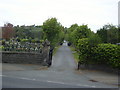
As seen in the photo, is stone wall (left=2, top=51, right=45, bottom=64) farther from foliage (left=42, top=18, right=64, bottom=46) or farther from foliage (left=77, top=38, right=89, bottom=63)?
foliage (left=42, top=18, right=64, bottom=46)

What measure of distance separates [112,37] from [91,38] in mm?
22518

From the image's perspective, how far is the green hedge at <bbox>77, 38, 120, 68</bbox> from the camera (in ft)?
54.7

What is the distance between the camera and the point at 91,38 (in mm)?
18094

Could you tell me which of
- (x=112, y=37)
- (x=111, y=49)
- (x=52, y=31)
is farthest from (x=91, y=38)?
(x=112, y=37)

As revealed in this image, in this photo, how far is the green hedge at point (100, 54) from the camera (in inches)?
656

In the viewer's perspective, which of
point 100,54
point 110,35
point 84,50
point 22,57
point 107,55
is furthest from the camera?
point 110,35

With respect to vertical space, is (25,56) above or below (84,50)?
below

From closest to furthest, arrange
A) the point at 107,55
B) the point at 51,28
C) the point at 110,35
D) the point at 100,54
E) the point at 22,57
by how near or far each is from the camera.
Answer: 1. the point at 107,55
2. the point at 100,54
3. the point at 22,57
4. the point at 51,28
5. the point at 110,35

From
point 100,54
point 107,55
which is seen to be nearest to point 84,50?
point 100,54

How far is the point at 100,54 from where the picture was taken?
17.3m

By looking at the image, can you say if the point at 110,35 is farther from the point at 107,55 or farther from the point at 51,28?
the point at 107,55

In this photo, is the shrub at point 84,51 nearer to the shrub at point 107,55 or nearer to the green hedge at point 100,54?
the green hedge at point 100,54

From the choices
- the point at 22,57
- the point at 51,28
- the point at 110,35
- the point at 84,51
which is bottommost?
the point at 22,57

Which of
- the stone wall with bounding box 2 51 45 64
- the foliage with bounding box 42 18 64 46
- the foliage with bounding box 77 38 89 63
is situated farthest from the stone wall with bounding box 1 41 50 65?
the foliage with bounding box 42 18 64 46
